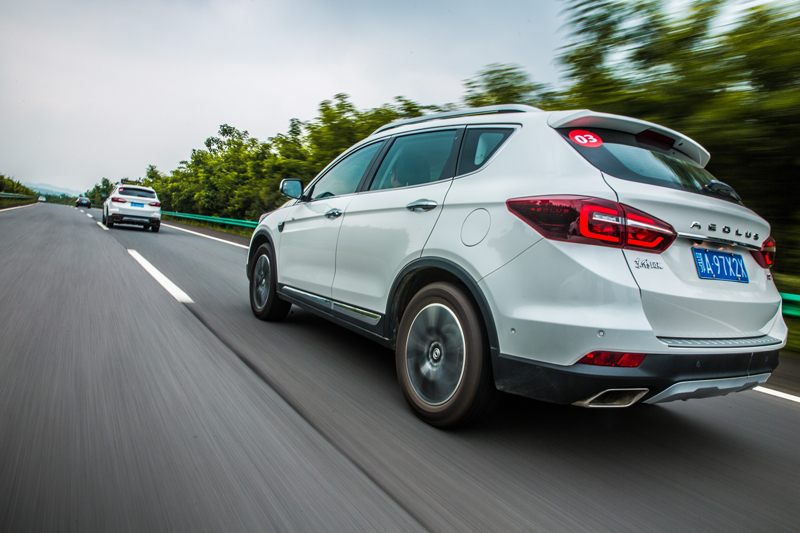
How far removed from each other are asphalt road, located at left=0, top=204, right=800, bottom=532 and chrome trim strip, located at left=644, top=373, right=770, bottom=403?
459mm

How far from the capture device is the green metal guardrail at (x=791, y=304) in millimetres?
5227

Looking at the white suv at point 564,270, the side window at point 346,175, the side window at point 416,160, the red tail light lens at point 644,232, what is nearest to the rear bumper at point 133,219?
the side window at point 346,175

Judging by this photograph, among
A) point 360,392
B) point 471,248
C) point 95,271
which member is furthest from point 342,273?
point 95,271

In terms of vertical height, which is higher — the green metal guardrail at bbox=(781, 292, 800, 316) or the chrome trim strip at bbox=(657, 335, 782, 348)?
the chrome trim strip at bbox=(657, 335, 782, 348)

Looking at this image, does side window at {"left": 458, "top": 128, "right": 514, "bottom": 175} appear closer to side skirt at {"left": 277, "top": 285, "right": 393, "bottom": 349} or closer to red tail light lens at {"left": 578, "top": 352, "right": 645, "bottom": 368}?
side skirt at {"left": 277, "top": 285, "right": 393, "bottom": 349}

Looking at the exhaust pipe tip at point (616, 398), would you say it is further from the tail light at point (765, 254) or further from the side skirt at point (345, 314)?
the side skirt at point (345, 314)

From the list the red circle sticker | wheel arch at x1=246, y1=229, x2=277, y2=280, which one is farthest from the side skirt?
the red circle sticker

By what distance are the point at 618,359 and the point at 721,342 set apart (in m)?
0.62

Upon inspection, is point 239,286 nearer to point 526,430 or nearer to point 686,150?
point 526,430

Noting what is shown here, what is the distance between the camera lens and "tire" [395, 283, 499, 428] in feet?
9.06

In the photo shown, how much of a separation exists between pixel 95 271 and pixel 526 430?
6.86 metres

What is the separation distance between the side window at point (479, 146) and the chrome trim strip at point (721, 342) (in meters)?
1.33

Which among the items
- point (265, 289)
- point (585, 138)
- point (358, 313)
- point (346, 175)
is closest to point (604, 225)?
point (585, 138)

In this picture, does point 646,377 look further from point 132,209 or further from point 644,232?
point 132,209
